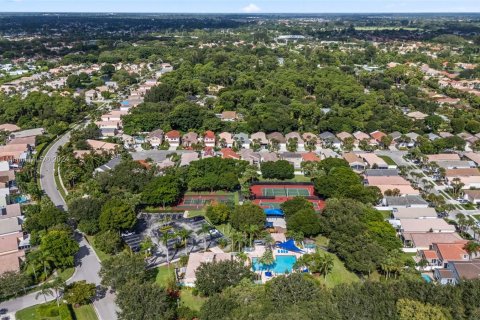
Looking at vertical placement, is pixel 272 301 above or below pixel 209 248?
above

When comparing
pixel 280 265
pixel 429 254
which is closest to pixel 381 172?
pixel 429 254

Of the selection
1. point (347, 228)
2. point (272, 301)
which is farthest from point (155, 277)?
point (347, 228)

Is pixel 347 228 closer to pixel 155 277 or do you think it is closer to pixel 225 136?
pixel 155 277

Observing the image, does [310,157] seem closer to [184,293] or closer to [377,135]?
[377,135]

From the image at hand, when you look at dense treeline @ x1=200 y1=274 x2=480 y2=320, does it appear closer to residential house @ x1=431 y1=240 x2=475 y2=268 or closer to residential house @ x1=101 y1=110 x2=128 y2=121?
residential house @ x1=431 y1=240 x2=475 y2=268

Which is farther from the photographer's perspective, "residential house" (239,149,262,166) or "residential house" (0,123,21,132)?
"residential house" (0,123,21,132)

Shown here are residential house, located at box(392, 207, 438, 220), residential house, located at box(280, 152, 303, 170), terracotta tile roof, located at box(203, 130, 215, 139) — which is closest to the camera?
residential house, located at box(392, 207, 438, 220)

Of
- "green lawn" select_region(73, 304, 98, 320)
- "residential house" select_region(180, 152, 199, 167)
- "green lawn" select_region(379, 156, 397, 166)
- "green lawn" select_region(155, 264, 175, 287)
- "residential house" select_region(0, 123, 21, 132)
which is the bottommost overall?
"green lawn" select_region(379, 156, 397, 166)

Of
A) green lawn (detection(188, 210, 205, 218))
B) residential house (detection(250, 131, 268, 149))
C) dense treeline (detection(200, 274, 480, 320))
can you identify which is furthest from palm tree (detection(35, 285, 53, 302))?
residential house (detection(250, 131, 268, 149))
